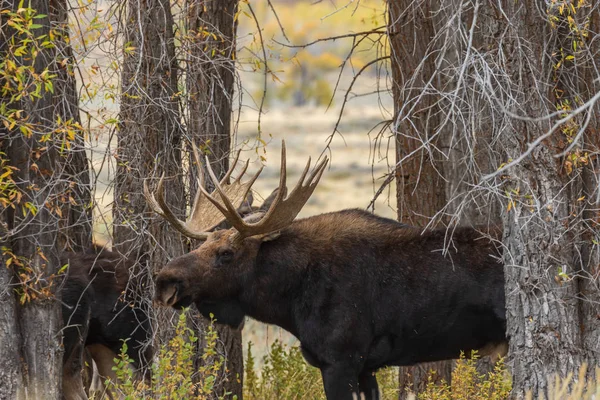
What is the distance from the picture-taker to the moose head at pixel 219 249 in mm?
7762

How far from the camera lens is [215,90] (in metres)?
9.00

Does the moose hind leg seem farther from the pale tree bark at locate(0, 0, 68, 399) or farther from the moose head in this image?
the pale tree bark at locate(0, 0, 68, 399)

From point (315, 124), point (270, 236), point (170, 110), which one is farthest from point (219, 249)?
point (315, 124)

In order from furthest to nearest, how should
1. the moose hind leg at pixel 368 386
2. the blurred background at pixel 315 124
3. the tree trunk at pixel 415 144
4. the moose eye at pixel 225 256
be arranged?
1. the blurred background at pixel 315 124
2. the tree trunk at pixel 415 144
3. the moose hind leg at pixel 368 386
4. the moose eye at pixel 225 256

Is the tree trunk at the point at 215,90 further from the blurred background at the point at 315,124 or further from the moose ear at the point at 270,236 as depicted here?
the moose ear at the point at 270,236

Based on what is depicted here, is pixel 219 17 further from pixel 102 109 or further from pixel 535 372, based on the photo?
pixel 535 372

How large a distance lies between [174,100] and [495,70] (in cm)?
344

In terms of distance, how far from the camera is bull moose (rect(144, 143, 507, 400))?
25.6 ft

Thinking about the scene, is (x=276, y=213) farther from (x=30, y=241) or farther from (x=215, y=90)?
(x=30, y=241)

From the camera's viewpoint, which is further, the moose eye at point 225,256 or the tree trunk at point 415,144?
the tree trunk at point 415,144

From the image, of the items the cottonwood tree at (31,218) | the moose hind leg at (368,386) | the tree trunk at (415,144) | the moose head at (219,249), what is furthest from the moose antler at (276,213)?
the tree trunk at (415,144)

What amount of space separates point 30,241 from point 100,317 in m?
2.67

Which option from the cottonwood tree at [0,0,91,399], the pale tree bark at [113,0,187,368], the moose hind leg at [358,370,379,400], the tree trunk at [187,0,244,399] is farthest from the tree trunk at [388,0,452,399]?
the cottonwood tree at [0,0,91,399]

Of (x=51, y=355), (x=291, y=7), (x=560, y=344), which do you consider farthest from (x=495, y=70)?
(x=291, y=7)
